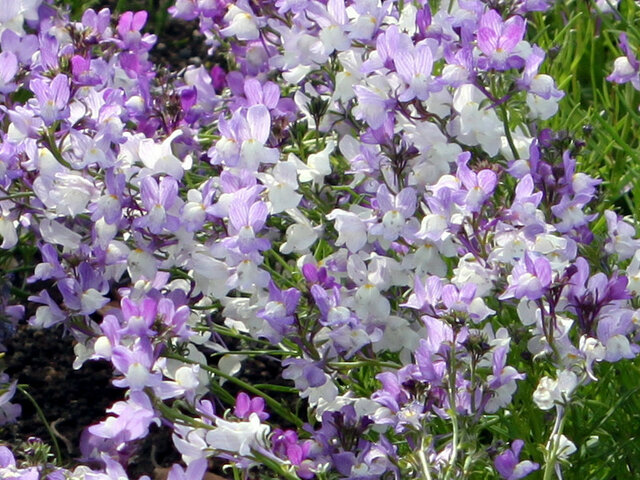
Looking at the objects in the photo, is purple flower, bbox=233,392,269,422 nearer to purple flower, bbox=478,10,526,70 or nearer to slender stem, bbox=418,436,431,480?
slender stem, bbox=418,436,431,480

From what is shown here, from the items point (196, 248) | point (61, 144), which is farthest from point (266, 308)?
point (61, 144)

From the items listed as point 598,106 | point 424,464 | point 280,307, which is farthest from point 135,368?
point 598,106

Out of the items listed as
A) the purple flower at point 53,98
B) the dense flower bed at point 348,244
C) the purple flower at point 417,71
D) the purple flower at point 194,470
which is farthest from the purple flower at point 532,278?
the purple flower at point 53,98

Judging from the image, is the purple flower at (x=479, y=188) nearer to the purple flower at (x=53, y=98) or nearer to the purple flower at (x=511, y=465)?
the purple flower at (x=511, y=465)

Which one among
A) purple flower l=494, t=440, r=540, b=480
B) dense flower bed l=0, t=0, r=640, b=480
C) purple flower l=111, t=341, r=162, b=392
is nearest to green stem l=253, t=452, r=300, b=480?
dense flower bed l=0, t=0, r=640, b=480

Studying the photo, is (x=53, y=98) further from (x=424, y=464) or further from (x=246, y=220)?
(x=424, y=464)

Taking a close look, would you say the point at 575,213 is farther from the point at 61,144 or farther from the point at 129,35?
the point at 129,35

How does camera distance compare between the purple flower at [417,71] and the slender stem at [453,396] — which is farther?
the purple flower at [417,71]

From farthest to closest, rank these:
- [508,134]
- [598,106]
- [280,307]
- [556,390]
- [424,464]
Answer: [598,106], [508,134], [280,307], [556,390], [424,464]

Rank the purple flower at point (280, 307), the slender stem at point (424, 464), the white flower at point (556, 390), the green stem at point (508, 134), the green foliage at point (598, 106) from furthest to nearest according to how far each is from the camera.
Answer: the green foliage at point (598, 106) → the green stem at point (508, 134) → the purple flower at point (280, 307) → the white flower at point (556, 390) → the slender stem at point (424, 464)
